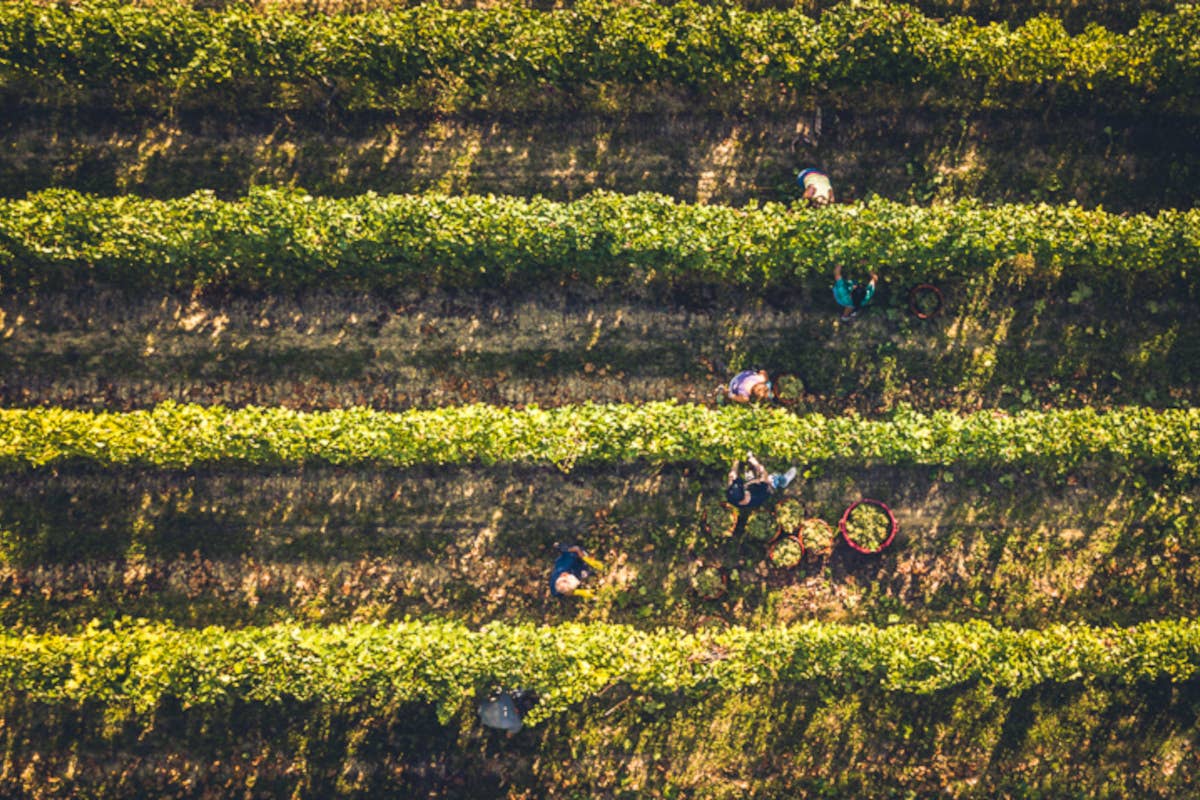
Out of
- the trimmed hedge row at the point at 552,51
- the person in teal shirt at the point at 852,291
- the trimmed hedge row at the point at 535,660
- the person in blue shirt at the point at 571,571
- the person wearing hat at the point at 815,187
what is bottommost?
the trimmed hedge row at the point at 535,660

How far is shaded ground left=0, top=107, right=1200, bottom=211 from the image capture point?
13383mm

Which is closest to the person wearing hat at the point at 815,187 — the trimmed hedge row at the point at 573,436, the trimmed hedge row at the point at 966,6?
the trimmed hedge row at the point at 966,6

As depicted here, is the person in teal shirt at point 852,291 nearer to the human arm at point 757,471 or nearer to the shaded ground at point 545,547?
the shaded ground at point 545,547

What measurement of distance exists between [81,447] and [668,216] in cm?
989

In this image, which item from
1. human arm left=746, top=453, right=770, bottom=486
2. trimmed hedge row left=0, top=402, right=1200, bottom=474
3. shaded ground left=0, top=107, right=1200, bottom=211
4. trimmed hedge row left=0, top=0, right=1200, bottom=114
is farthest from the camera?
shaded ground left=0, top=107, right=1200, bottom=211

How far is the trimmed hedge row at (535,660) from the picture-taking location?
11938 mm

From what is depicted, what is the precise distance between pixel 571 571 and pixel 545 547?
66cm

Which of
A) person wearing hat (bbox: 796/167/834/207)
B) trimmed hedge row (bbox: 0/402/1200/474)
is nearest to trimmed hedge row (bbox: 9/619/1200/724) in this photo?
trimmed hedge row (bbox: 0/402/1200/474)

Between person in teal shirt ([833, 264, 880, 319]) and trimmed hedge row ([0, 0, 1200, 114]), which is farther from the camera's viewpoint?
person in teal shirt ([833, 264, 880, 319])

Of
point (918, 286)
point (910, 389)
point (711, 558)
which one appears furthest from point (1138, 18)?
point (711, 558)

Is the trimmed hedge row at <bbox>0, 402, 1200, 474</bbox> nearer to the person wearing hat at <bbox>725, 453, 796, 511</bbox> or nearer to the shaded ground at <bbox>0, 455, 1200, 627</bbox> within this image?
the person wearing hat at <bbox>725, 453, 796, 511</bbox>

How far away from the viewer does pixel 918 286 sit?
43.2 feet

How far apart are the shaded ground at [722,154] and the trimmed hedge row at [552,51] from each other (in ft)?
1.98

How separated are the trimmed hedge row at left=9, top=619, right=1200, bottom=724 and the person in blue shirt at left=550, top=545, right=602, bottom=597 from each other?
26.5 inches
